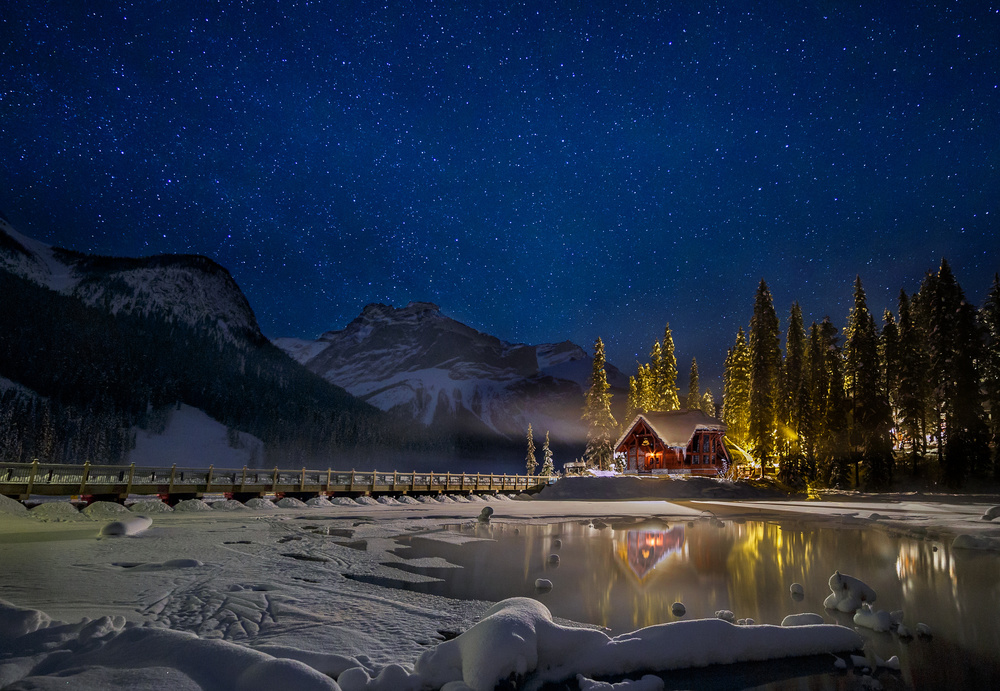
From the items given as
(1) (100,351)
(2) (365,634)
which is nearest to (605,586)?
(2) (365,634)

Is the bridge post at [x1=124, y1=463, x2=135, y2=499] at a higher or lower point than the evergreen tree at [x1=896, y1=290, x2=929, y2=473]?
lower

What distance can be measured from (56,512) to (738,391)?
6014 centimetres

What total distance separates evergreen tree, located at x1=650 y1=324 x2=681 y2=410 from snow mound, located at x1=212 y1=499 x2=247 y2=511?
55103 millimetres

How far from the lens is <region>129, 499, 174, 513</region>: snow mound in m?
21.5

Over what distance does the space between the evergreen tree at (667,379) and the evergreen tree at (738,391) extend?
769 centimetres

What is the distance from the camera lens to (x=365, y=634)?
562 centimetres

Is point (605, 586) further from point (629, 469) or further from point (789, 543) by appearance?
point (629, 469)

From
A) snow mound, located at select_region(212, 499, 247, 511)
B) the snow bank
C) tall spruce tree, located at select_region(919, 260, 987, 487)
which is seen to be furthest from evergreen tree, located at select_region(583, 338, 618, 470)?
the snow bank

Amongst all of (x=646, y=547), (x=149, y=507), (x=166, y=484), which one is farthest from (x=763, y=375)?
(x=149, y=507)

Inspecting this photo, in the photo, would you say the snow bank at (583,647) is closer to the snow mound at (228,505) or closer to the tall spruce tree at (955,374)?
the snow mound at (228,505)

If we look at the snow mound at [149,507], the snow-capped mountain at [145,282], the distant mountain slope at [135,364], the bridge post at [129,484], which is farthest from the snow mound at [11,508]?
the snow-capped mountain at [145,282]

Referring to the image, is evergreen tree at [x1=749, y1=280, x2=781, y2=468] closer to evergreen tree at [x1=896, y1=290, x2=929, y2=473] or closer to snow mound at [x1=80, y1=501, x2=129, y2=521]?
evergreen tree at [x1=896, y1=290, x2=929, y2=473]

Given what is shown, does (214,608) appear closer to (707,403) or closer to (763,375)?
(763,375)

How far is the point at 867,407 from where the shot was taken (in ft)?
133
